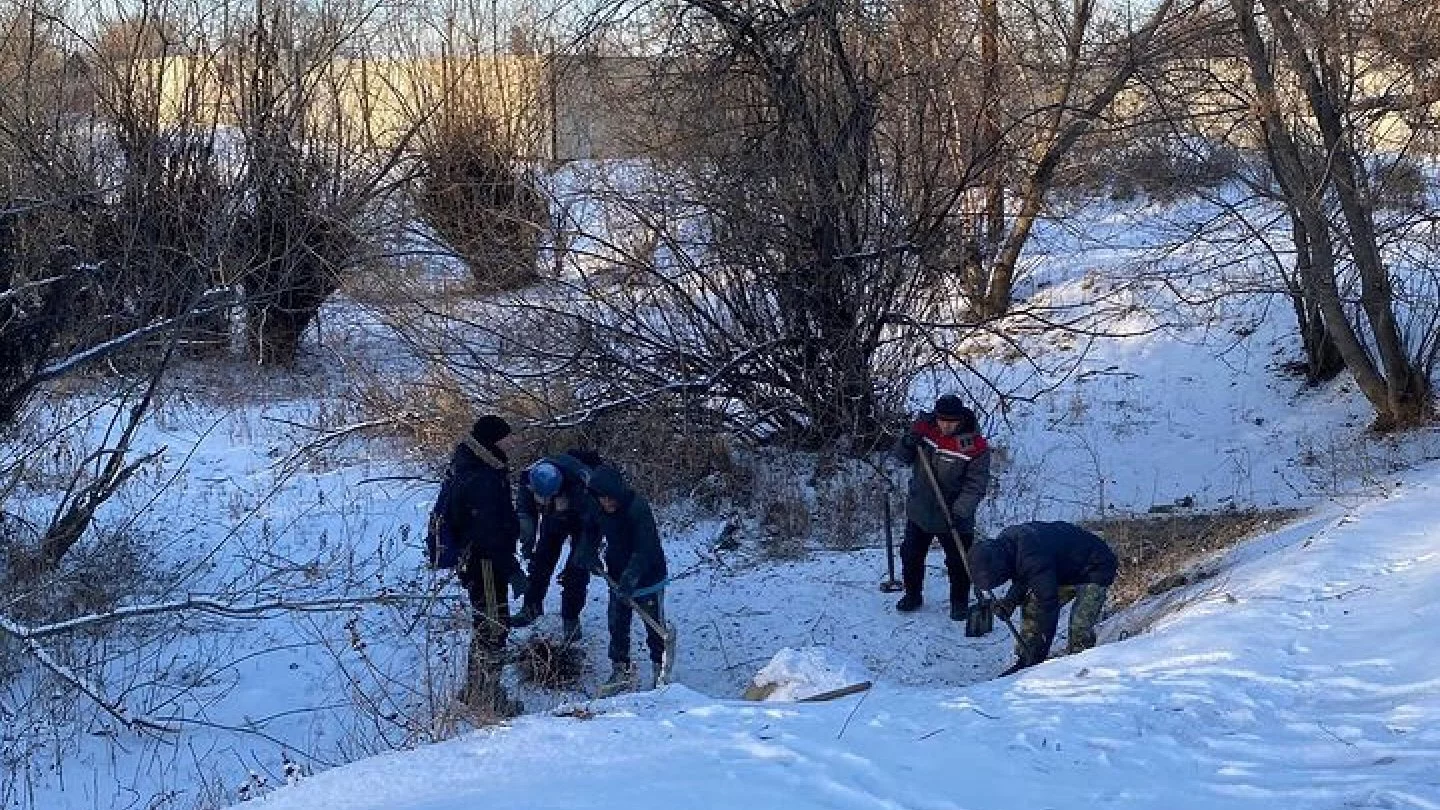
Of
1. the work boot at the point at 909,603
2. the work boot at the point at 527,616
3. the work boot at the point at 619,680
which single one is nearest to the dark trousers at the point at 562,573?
the work boot at the point at 527,616

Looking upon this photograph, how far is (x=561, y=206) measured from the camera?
12.0 metres

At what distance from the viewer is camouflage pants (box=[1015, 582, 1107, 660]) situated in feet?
24.0

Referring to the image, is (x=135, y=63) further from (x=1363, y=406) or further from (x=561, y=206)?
(x=1363, y=406)

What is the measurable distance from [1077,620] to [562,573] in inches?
124

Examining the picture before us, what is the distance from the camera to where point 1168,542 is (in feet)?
32.1

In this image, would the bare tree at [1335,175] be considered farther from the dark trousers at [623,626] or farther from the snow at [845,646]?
the dark trousers at [623,626]

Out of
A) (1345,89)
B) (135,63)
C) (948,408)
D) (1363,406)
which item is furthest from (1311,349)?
(135,63)

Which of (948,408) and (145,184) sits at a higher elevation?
(145,184)

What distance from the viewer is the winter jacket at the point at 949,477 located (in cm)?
862

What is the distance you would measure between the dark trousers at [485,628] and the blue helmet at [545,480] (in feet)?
1.74

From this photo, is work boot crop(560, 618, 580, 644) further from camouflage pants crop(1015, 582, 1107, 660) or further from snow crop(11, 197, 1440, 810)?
camouflage pants crop(1015, 582, 1107, 660)

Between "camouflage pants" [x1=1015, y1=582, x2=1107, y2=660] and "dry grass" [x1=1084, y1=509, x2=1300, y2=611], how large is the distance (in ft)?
3.78

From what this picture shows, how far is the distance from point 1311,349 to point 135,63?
1253 cm

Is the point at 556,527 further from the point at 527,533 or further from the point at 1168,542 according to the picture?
the point at 1168,542
